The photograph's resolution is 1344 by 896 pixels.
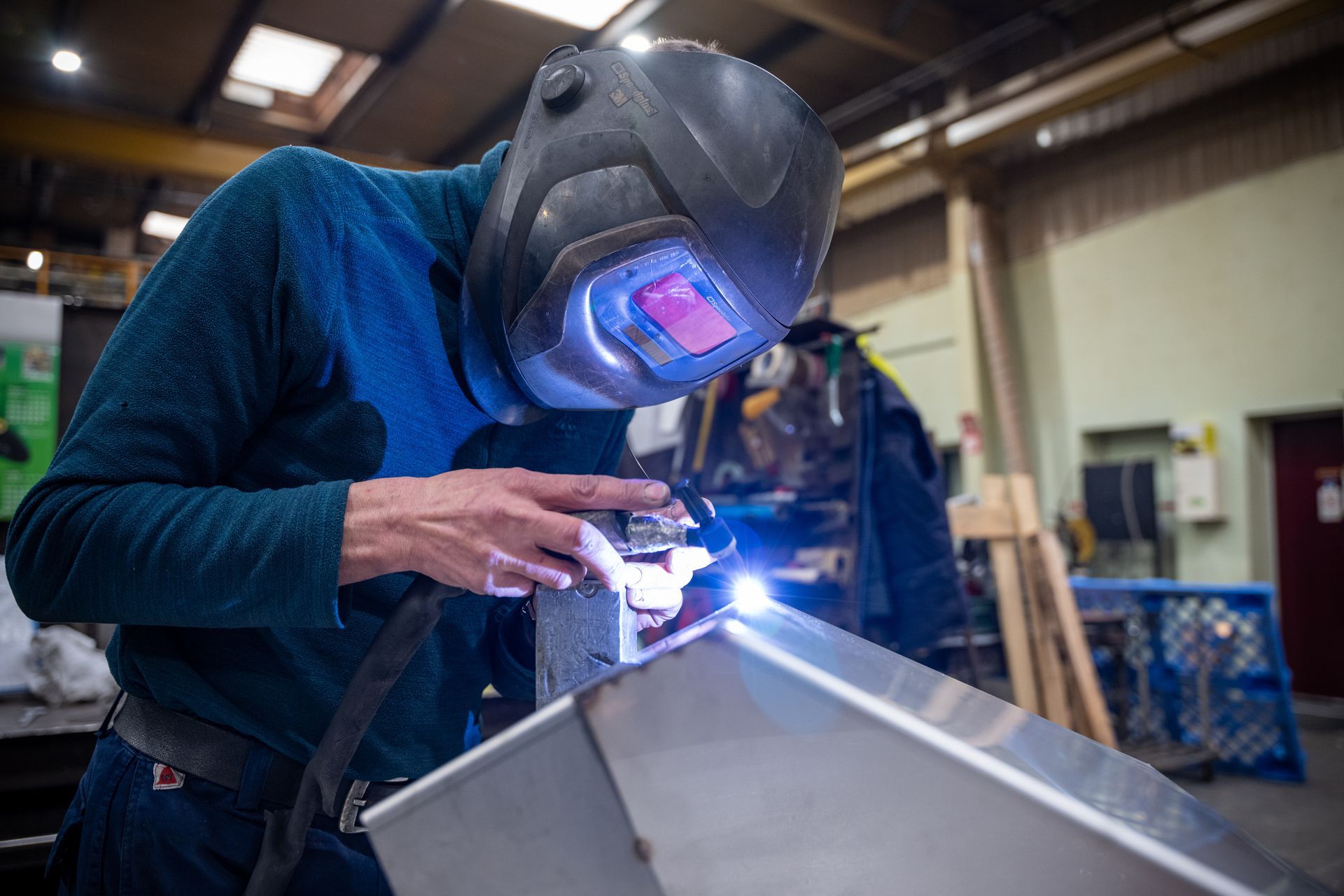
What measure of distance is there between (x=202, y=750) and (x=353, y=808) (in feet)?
0.49

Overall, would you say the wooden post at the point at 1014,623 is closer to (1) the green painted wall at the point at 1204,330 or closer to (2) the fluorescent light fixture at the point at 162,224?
(1) the green painted wall at the point at 1204,330

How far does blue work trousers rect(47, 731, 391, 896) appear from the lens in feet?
2.60

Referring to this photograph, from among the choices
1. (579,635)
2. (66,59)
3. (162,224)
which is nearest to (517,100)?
(66,59)

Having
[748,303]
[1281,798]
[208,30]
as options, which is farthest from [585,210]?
[208,30]

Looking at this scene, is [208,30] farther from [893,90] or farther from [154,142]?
[893,90]

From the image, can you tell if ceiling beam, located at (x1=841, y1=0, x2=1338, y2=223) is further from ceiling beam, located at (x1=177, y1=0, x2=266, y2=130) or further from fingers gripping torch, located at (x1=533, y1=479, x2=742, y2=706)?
fingers gripping torch, located at (x1=533, y1=479, x2=742, y2=706)

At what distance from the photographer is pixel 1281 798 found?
3729 mm

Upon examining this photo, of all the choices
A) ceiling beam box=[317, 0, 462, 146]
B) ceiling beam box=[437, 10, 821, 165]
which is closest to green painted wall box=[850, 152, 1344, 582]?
ceiling beam box=[437, 10, 821, 165]

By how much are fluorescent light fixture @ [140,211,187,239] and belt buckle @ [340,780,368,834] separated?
9958 millimetres

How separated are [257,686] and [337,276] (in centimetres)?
40

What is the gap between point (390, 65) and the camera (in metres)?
6.46

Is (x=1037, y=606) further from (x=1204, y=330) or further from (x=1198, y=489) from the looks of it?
(x=1204, y=330)

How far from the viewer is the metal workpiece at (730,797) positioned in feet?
1.59

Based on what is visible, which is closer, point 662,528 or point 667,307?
point 662,528
